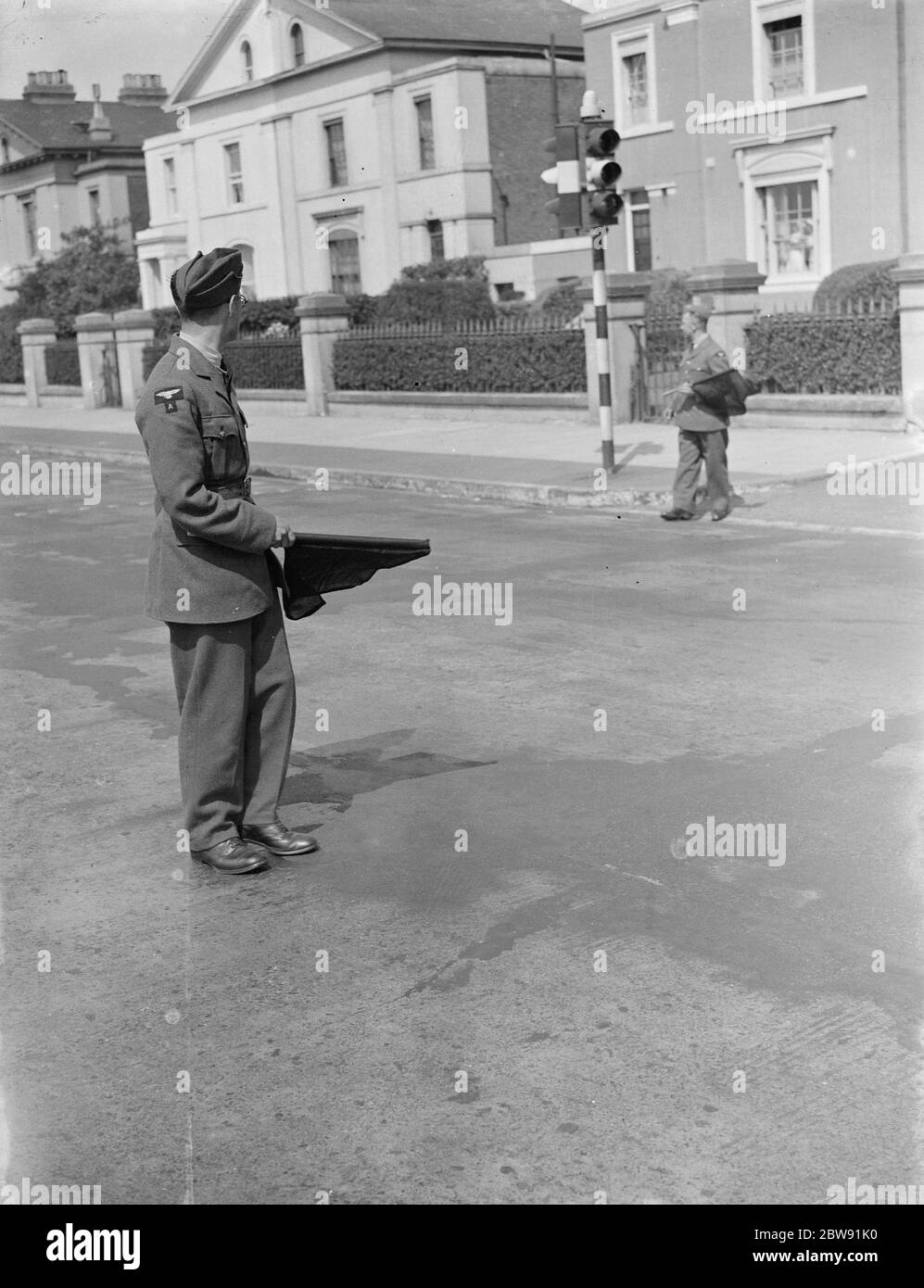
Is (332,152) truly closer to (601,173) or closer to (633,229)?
(633,229)

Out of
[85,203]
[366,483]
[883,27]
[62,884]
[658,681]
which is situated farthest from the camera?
[85,203]

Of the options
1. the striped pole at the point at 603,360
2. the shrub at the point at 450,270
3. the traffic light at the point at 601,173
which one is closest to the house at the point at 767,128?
the shrub at the point at 450,270

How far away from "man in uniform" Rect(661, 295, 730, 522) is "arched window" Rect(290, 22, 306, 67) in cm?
3724

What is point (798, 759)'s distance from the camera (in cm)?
665

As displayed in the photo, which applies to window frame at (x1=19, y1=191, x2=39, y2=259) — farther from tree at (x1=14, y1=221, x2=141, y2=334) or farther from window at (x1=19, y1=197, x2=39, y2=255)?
tree at (x1=14, y1=221, x2=141, y2=334)

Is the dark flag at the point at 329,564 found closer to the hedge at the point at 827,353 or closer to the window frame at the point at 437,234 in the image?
the hedge at the point at 827,353

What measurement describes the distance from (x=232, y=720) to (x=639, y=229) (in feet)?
115

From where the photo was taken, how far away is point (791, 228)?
113ft

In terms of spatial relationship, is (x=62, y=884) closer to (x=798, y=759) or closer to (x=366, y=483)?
(x=798, y=759)

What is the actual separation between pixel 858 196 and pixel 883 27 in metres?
3.16

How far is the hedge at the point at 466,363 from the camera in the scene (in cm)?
2262

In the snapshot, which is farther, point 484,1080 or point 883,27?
point 883,27

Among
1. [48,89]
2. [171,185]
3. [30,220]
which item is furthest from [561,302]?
[48,89]
